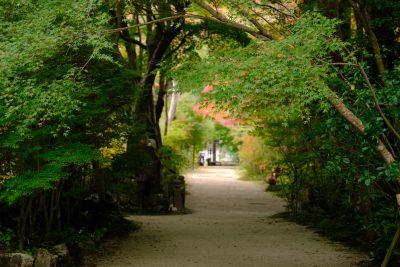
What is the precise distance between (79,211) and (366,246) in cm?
585

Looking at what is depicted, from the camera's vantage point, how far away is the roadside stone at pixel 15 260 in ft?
22.4

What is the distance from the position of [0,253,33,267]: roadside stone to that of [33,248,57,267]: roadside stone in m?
0.10

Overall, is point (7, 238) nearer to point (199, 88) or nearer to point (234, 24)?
point (199, 88)

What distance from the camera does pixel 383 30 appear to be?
8938 mm

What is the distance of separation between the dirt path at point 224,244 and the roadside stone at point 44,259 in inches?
50.3

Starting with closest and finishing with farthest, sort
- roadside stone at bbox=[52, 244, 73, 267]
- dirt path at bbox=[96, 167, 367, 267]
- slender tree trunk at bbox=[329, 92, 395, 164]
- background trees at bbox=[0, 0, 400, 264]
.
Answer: background trees at bbox=[0, 0, 400, 264]
slender tree trunk at bbox=[329, 92, 395, 164]
roadside stone at bbox=[52, 244, 73, 267]
dirt path at bbox=[96, 167, 367, 267]

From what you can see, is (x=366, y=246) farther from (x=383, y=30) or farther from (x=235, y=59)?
(x=235, y=59)

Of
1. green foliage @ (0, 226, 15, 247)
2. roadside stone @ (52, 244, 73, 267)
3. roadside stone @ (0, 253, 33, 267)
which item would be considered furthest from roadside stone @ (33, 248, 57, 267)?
green foliage @ (0, 226, 15, 247)

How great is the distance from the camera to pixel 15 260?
22.5ft

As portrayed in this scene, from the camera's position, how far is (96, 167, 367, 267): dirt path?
8.56 metres

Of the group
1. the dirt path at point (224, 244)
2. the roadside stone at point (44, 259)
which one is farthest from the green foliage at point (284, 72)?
the dirt path at point (224, 244)

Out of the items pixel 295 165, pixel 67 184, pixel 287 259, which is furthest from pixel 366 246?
pixel 67 184

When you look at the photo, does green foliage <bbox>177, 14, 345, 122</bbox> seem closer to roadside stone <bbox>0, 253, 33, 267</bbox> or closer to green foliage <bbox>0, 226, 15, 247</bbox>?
roadside stone <bbox>0, 253, 33, 267</bbox>

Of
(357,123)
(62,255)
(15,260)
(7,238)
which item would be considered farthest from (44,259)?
(357,123)
